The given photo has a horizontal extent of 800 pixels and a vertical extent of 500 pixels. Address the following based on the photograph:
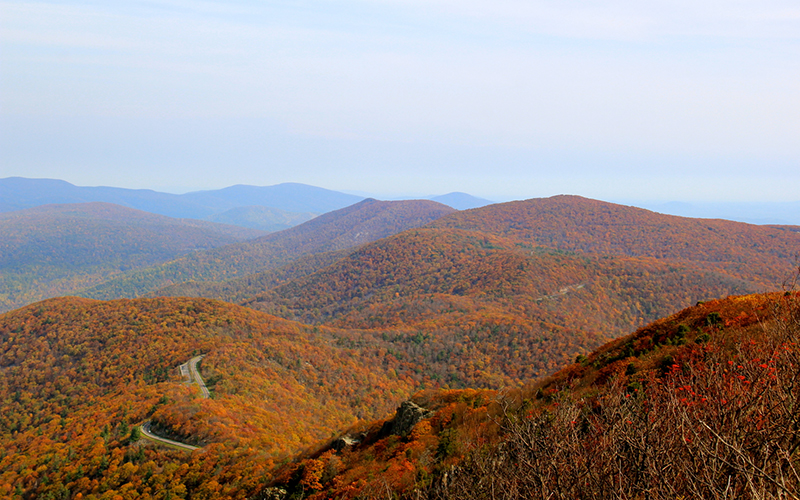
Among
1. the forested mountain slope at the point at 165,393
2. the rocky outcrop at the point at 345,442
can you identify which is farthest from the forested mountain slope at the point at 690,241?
the rocky outcrop at the point at 345,442

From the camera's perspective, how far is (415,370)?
229 feet

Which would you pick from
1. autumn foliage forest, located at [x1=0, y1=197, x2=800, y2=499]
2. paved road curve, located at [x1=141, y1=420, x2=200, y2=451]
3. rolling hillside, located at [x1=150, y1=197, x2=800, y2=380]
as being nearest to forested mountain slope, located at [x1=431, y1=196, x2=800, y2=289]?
rolling hillside, located at [x1=150, y1=197, x2=800, y2=380]

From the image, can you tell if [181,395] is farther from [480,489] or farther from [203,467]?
[480,489]

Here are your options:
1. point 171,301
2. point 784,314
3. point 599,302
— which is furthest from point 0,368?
point 599,302

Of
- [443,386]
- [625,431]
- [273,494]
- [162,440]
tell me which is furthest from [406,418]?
[443,386]

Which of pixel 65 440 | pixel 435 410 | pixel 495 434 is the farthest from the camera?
pixel 65 440

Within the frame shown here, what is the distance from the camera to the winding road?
33.7m

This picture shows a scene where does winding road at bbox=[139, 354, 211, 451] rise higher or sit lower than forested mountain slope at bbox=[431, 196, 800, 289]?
lower

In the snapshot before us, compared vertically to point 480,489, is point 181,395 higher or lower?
lower

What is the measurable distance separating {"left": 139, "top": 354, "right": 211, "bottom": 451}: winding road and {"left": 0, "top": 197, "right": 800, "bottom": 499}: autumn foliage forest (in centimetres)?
100

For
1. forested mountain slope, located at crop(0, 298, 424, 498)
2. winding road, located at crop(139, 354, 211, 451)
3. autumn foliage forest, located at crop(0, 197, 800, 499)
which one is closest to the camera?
autumn foliage forest, located at crop(0, 197, 800, 499)

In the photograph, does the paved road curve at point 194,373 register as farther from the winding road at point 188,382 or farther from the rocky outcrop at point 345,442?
the rocky outcrop at point 345,442

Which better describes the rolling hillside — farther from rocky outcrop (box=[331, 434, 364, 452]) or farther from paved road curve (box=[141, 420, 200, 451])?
paved road curve (box=[141, 420, 200, 451])

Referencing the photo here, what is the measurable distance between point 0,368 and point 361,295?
334 ft
